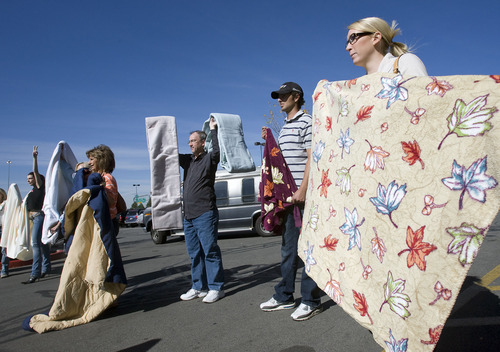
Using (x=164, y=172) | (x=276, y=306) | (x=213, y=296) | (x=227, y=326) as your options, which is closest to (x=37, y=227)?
(x=164, y=172)

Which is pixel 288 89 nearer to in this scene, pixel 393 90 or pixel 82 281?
pixel 393 90

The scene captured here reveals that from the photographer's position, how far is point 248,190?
11.4 meters

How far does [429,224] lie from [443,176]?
0.20 metres

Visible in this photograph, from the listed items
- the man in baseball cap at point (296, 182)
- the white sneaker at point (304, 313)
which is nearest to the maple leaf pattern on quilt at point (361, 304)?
the man in baseball cap at point (296, 182)

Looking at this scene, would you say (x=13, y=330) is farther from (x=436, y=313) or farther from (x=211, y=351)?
(x=436, y=313)

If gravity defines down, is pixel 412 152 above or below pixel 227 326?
above

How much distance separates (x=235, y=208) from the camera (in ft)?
37.5

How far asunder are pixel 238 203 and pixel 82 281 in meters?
8.00

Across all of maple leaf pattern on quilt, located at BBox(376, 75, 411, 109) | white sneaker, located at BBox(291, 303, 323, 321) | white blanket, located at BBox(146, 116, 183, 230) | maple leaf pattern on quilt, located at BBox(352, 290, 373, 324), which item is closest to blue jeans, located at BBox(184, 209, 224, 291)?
white blanket, located at BBox(146, 116, 183, 230)

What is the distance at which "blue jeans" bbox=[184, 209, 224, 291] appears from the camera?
4.00 metres

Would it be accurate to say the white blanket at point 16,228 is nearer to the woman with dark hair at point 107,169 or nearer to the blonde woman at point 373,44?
the woman with dark hair at point 107,169

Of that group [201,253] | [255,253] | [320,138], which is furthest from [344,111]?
[255,253]

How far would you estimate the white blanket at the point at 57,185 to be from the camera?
4215 mm

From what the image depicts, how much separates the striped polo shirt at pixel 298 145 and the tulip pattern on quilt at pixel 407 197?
118 centimetres
